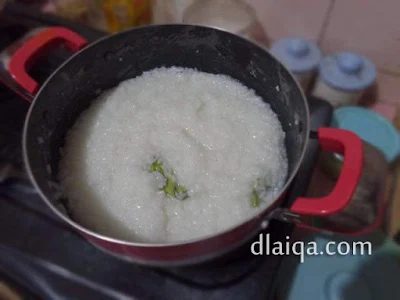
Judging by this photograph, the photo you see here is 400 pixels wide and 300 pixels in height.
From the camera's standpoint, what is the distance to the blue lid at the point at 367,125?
0.71m

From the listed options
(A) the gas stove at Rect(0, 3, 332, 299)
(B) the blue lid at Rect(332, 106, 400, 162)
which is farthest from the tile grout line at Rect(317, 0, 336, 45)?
(A) the gas stove at Rect(0, 3, 332, 299)

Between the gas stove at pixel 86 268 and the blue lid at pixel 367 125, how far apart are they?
0.77 feet

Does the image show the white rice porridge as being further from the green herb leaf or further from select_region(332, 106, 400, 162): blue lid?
select_region(332, 106, 400, 162): blue lid

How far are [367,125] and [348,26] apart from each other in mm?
172

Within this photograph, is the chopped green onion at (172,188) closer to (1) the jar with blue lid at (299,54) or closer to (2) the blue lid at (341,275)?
(2) the blue lid at (341,275)

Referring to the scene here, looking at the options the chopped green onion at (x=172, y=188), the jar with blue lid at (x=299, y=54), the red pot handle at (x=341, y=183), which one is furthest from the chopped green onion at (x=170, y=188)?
the jar with blue lid at (x=299, y=54)

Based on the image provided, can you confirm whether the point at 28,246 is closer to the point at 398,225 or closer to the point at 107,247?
the point at 107,247

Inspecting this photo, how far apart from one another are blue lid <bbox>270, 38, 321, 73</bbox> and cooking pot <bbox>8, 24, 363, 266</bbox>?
0.54ft

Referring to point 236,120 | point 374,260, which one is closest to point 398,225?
point 374,260

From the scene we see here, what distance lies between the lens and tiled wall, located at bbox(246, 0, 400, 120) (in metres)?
0.64

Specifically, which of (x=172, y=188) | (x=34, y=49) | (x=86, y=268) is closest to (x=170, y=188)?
(x=172, y=188)

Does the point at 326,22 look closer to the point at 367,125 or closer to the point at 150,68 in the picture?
the point at 367,125

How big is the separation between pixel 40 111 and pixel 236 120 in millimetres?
244

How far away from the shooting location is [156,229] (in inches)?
17.8
